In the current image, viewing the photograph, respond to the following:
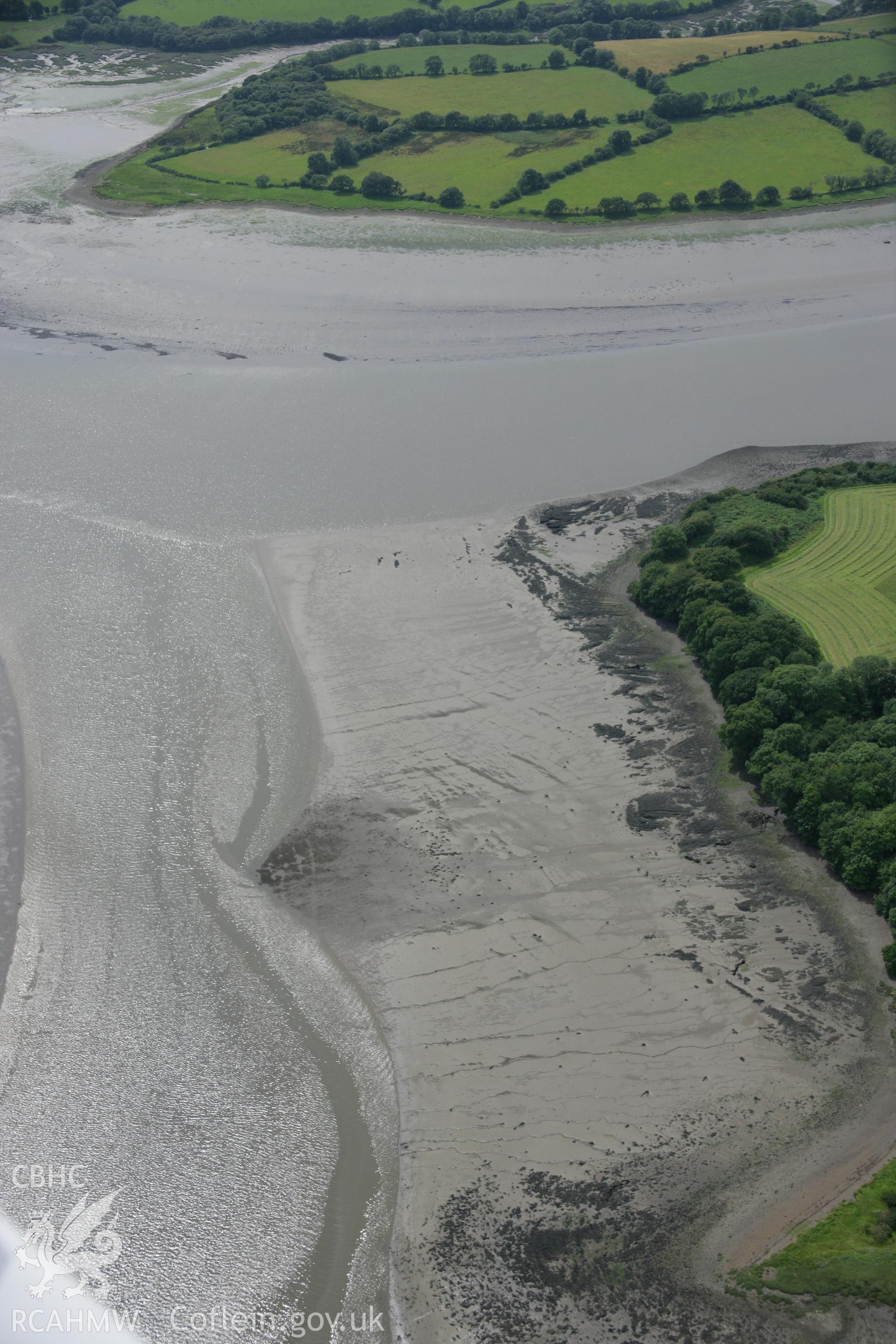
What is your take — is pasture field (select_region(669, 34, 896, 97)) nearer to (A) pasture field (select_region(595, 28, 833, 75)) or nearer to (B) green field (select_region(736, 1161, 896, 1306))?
(A) pasture field (select_region(595, 28, 833, 75))

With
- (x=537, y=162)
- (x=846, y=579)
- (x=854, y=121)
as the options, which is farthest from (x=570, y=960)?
(x=854, y=121)

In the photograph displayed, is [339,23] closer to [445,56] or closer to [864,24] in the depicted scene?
[445,56]

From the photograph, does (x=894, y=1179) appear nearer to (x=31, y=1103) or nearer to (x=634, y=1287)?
(x=634, y=1287)

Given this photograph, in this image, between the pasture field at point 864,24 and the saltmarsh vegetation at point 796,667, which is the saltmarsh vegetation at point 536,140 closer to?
the pasture field at point 864,24

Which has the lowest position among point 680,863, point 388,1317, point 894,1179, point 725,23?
point 388,1317

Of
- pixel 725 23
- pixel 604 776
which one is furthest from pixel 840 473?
pixel 725 23

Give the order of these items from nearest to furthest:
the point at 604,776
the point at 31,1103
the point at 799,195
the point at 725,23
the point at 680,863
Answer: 1. the point at 31,1103
2. the point at 680,863
3. the point at 604,776
4. the point at 799,195
5. the point at 725,23
